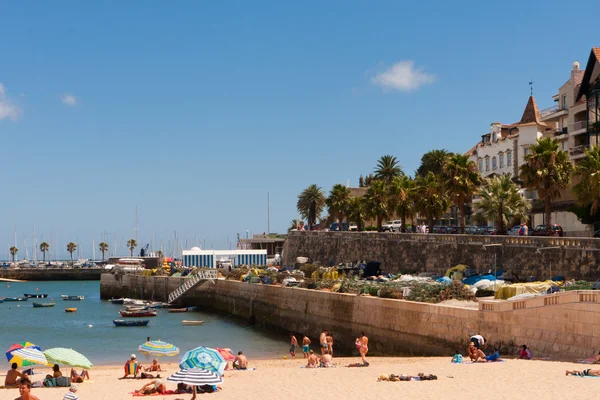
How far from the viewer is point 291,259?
73562mm

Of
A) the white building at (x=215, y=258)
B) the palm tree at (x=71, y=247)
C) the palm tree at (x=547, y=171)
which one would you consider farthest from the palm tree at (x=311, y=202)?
the palm tree at (x=71, y=247)

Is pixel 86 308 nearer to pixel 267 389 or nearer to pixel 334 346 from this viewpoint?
pixel 334 346

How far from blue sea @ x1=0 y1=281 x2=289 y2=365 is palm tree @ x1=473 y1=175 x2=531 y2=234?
56.6ft

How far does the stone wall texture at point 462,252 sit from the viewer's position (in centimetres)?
3222

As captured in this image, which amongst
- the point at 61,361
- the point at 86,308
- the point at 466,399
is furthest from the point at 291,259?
the point at 466,399

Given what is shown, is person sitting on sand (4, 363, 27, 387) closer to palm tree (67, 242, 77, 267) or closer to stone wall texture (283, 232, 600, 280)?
stone wall texture (283, 232, 600, 280)

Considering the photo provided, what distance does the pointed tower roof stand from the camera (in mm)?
62656

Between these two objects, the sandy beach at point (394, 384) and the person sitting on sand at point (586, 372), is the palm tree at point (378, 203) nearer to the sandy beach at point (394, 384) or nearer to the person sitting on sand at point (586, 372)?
the sandy beach at point (394, 384)

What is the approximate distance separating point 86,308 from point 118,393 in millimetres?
52326

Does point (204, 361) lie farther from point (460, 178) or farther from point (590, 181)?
point (460, 178)

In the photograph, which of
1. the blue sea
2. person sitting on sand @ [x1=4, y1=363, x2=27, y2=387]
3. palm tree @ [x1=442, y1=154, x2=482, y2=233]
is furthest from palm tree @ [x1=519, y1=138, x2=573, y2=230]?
person sitting on sand @ [x1=4, y1=363, x2=27, y2=387]

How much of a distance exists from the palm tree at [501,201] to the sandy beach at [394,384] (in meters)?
22.9

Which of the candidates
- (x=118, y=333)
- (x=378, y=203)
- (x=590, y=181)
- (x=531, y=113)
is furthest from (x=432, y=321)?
(x=531, y=113)

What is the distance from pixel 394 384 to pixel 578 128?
129 feet
